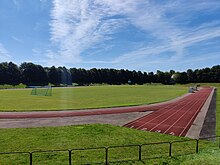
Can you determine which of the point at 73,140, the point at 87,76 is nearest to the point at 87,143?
the point at 73,140

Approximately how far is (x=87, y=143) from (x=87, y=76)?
434 feet

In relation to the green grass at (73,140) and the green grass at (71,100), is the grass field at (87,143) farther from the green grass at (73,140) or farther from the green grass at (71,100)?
the green grass at (71,100)

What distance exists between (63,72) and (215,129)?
403 ft

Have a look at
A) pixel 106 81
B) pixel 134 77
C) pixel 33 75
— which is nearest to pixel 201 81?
pixel 134 77

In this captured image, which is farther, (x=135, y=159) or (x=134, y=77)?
(x=134, y=77)

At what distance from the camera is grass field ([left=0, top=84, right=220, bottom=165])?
35.5 feet

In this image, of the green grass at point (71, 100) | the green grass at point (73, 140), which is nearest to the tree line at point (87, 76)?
the green grass at point (71, 100)

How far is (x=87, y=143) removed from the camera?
13898 mm

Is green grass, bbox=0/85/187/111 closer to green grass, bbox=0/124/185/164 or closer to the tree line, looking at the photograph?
green grass, bbox=0/124/185/164

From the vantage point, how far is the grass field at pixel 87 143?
1083cm

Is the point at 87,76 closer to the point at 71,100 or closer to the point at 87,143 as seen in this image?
the point at 71,100

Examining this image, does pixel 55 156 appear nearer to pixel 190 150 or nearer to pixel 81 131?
pixel 81 131

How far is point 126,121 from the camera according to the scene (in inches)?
838

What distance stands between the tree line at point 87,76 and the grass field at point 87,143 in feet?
339
